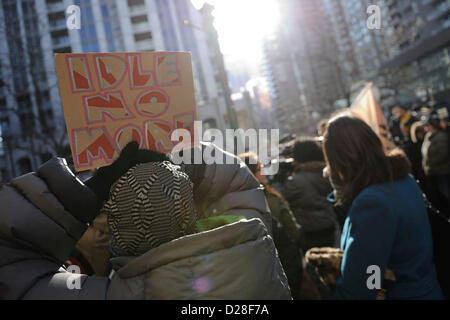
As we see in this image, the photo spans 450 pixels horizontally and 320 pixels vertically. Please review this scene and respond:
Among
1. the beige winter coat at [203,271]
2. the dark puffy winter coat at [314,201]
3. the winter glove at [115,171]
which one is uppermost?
the winter glove at [115,171]

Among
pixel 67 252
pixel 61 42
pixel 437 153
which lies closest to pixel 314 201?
pixel 437 153

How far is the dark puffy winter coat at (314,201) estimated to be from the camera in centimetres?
363

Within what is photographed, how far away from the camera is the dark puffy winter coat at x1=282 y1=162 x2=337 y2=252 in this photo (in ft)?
11.9

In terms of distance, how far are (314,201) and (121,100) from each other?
2758 mm

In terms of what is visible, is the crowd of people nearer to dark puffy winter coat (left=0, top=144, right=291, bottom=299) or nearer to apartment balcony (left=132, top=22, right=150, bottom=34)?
dark puffy winter coat (left=0, top=144, right=291, bottom=299)

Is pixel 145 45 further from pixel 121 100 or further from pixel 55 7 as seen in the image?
pixel 121 100

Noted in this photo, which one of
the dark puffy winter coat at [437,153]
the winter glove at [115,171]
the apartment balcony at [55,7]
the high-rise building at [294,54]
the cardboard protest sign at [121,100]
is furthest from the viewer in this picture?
the high-rise building at [294,54]

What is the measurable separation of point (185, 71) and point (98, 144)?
0.62 meters

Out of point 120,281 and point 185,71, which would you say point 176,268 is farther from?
point 185,71

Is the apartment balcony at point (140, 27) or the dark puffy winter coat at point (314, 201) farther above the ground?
the apartment balcony at point (140, 27)

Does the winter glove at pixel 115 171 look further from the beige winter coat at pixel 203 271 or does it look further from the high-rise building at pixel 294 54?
the high-rise building at pixel 294 54

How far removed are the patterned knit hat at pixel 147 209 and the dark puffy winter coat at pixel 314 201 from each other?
2730 millimetres

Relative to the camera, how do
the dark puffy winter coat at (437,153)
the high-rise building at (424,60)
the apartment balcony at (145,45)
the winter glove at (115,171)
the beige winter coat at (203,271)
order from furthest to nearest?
the apartment balcony at (145,45)
the high-rise building at (424,60)
the dark puffy winter coat at (437,153)
the winter glove at (115,171)
the beige winter coat at (203,271)

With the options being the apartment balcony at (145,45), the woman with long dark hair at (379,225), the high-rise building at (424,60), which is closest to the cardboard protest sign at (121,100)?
the woman with long dark hair at (379,225)
